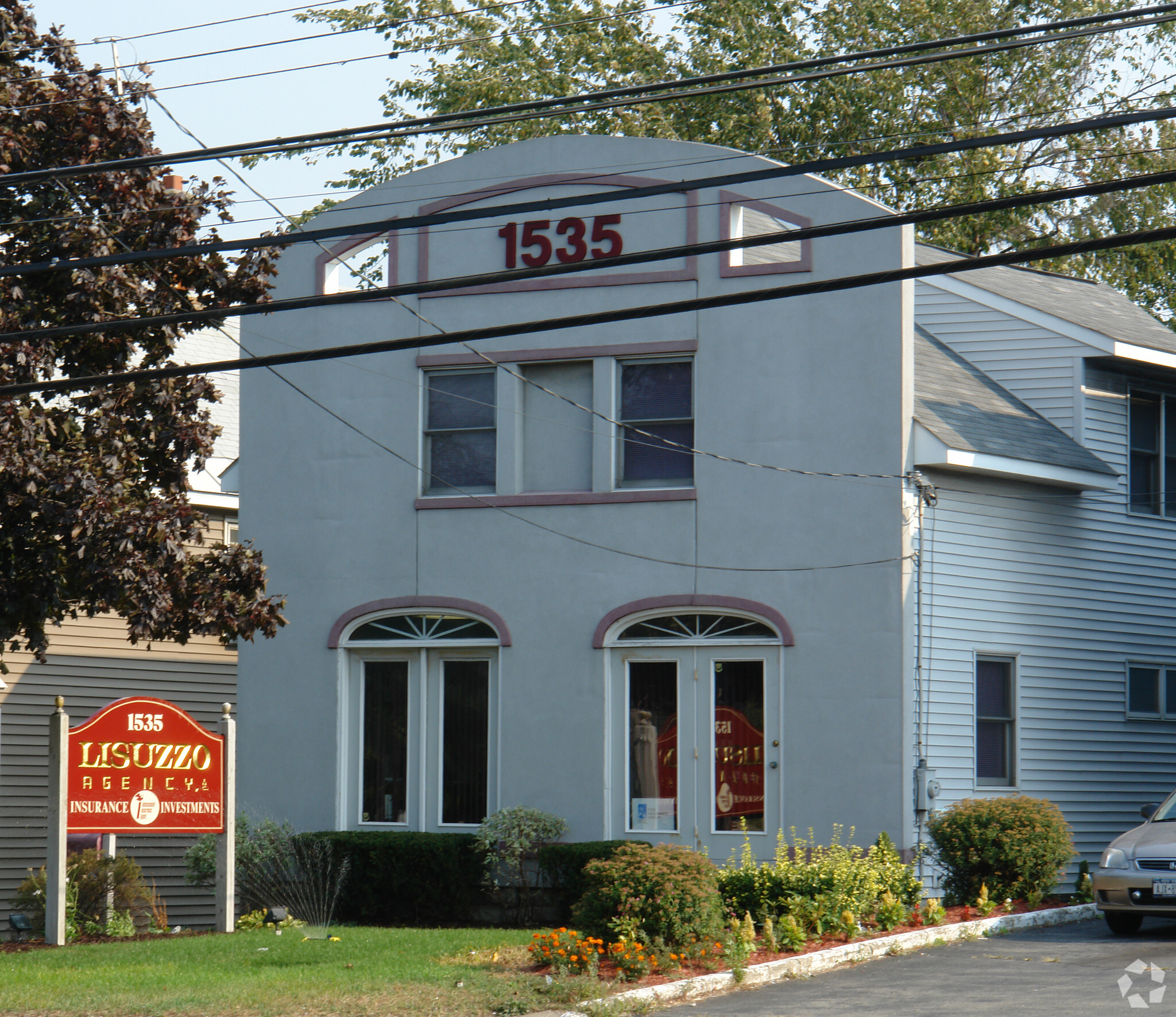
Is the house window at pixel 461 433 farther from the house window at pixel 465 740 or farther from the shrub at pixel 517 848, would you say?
the shrub at pixel 517 848

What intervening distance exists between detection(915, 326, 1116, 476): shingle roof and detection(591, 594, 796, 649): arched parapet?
2.68m

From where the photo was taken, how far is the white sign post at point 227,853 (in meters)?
15.0

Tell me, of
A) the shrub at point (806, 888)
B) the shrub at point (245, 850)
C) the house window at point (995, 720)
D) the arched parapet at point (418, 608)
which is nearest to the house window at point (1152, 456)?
the house window at point (995, 720)

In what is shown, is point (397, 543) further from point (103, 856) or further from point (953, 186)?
point (953, 186)

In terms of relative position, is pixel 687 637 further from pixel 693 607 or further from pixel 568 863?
pixel 568 863

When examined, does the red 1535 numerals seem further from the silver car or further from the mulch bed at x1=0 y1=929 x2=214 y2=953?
the silver car

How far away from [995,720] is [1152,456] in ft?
16.4

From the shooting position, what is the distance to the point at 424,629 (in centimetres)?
1842

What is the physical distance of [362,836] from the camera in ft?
57.9

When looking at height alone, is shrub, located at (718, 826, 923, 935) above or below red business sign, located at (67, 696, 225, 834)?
below

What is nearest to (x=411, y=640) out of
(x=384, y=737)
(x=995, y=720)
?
(x=384, y=737)

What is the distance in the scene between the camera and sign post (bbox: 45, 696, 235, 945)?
47.6ft

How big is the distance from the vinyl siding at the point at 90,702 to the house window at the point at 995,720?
10964mm

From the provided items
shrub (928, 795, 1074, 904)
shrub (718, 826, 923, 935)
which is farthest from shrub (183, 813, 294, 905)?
shrub (928, 795, 1074, 904)
